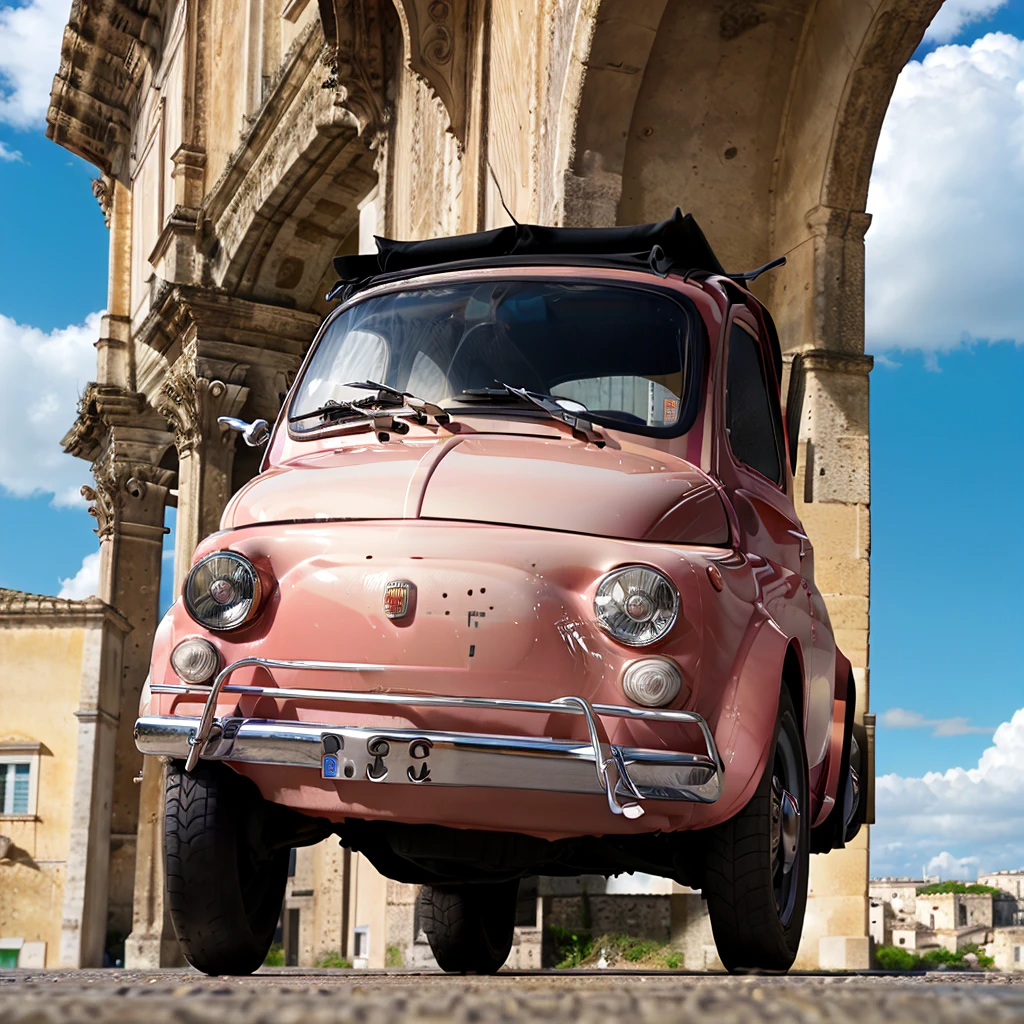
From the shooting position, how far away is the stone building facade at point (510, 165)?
9.94m

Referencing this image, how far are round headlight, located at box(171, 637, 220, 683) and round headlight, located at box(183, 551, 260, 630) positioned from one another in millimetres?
57

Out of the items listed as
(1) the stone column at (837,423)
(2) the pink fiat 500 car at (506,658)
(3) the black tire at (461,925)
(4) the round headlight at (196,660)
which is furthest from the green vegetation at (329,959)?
(4) the round headlight at (196,660)

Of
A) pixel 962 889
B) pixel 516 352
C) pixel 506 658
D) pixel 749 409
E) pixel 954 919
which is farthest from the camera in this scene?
pixel 962 889

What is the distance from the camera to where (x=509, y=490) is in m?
4.39

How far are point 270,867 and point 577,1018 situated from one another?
11.1ft

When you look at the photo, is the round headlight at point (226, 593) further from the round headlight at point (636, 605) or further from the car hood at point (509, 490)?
the round headlight at point (636, 605)

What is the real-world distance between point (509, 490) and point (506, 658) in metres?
0.55

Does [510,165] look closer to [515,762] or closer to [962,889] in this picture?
[515,762]

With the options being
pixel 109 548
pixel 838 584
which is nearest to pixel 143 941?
pixel 109 548

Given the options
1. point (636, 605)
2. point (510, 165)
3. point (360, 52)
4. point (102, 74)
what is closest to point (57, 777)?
point (102, 74)

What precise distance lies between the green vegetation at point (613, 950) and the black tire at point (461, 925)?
2635 millimetres

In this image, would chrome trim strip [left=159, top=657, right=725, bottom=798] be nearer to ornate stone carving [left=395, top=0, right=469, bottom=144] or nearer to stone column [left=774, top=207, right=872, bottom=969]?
stone column [left=774, top=207, right=872, bottom=969]

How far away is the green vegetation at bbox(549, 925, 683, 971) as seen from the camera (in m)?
9.77

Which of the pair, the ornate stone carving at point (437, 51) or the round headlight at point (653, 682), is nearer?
the round headlight at point (653, 682)
